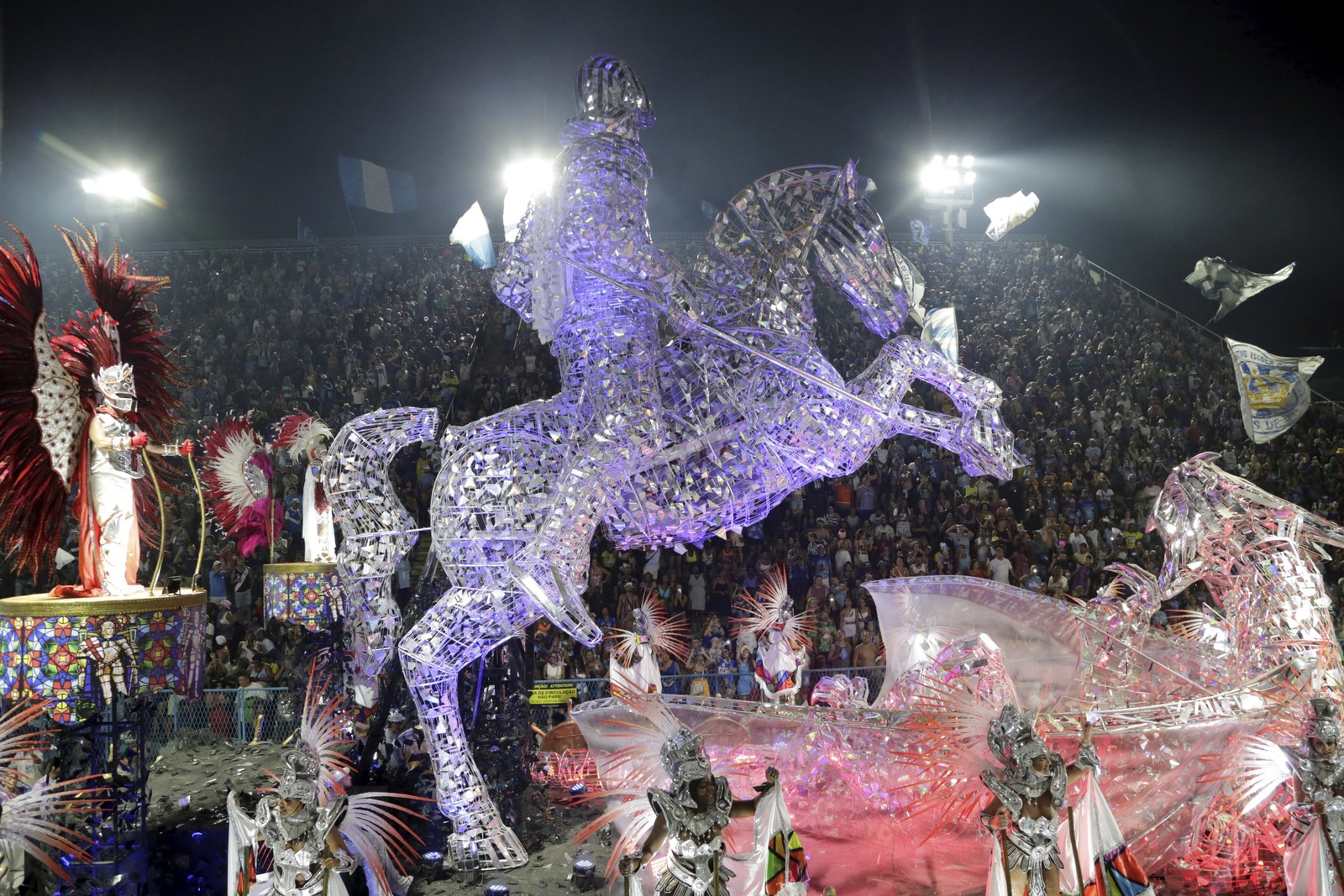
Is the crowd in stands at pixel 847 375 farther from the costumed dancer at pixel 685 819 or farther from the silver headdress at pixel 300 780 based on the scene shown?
the silver headdress at pixel 300 780

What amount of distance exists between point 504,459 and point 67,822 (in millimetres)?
2625

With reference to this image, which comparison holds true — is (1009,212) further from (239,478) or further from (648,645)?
(239,478)

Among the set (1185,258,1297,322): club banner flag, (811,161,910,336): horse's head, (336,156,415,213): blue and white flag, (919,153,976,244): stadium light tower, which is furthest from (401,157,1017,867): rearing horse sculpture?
(919,153,976,244): stadium light tower

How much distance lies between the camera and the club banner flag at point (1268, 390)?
817 centimetres

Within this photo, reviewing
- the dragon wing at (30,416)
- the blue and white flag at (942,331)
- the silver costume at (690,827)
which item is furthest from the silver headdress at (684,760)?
the blue and white flag at (942,331)

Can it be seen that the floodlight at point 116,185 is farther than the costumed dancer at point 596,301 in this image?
Yes

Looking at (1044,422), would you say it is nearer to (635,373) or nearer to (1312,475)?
(1312,475)

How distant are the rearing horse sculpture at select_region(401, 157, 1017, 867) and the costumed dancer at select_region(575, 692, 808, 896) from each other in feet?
1.91

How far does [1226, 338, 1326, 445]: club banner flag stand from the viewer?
26.8ft

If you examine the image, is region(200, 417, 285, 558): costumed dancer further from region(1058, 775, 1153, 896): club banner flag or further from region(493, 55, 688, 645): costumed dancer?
region(1058, 775, 1153, 896): club banner flag

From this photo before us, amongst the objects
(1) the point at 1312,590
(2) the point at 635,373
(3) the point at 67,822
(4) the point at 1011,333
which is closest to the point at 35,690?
(3) the point at 67,822

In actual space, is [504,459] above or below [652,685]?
above

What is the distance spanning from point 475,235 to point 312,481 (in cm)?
807

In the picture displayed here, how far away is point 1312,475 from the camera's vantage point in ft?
37.0
